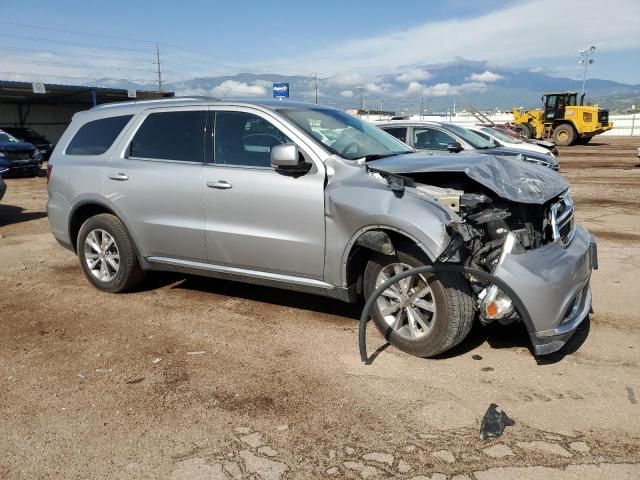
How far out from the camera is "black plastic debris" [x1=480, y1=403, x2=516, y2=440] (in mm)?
3016

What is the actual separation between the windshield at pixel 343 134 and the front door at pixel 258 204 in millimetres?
237

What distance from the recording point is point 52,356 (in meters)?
4.24

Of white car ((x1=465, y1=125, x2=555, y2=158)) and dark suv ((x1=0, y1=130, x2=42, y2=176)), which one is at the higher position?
white car ((x1=465, y1=125, x2=555, y2=158))

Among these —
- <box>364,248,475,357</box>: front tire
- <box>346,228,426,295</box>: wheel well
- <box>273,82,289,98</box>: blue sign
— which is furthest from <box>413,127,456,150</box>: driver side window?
<box>273,82,289,98</box>: blue sign

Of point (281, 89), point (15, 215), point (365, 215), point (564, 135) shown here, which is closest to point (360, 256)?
point (365, 215)

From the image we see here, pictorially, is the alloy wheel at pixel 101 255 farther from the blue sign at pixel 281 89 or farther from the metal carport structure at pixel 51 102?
the metal carport structure at pixel 51 102

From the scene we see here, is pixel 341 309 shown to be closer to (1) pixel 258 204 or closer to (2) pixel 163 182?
(1) pixel 258 204

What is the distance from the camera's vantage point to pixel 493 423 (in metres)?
3.09

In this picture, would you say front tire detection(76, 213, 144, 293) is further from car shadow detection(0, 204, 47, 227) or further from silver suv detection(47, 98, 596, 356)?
car shadow detection(0, 204, 47, 227)

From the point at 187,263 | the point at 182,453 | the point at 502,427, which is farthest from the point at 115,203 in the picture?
the point at 502,427

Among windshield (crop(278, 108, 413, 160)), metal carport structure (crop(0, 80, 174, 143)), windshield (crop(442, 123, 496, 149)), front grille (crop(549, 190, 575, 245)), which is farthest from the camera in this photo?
metal carport structure (crop(0, 80, 174, 143))

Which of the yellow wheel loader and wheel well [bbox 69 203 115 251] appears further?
the yellow wheel loader

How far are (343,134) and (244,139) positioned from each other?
86cm

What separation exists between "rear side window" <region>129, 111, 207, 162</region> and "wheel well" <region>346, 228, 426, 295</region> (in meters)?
1.72
